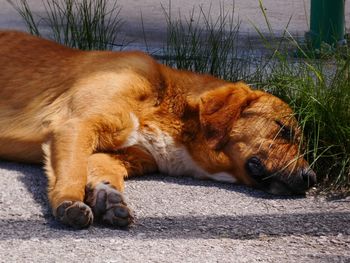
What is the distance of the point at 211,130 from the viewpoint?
5.73 metres

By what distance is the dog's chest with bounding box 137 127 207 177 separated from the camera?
18.7ft

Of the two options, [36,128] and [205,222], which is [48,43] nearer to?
[36,128]

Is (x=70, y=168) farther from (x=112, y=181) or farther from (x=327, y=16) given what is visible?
(x=327, y=16)

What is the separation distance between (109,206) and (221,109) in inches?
50.5

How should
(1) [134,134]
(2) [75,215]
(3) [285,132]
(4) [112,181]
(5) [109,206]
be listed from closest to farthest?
(2) [75,215] → (5) [109,206] → (4) [112,181] → (1) [134,134] → (3) [285,132]

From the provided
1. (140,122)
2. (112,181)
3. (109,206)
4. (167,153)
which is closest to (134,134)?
(140,122)

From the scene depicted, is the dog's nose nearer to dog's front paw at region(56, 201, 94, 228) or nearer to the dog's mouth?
the dog's mouth

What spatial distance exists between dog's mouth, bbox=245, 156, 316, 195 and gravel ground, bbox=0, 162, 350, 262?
0.06m

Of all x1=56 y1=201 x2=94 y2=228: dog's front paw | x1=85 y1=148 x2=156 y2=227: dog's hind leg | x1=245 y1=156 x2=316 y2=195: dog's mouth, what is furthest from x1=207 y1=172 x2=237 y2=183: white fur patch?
x1=56 y1=201 x2=94 y2=228: dog's front paw

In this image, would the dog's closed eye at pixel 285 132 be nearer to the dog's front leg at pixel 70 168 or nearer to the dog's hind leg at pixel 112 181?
the dog's hind leg at pixel 112 181

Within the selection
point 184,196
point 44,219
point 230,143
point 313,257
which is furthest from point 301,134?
point 44,219

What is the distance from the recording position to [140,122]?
18.6ft

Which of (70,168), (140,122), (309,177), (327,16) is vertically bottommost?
(309,177)

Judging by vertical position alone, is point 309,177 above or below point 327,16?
below
